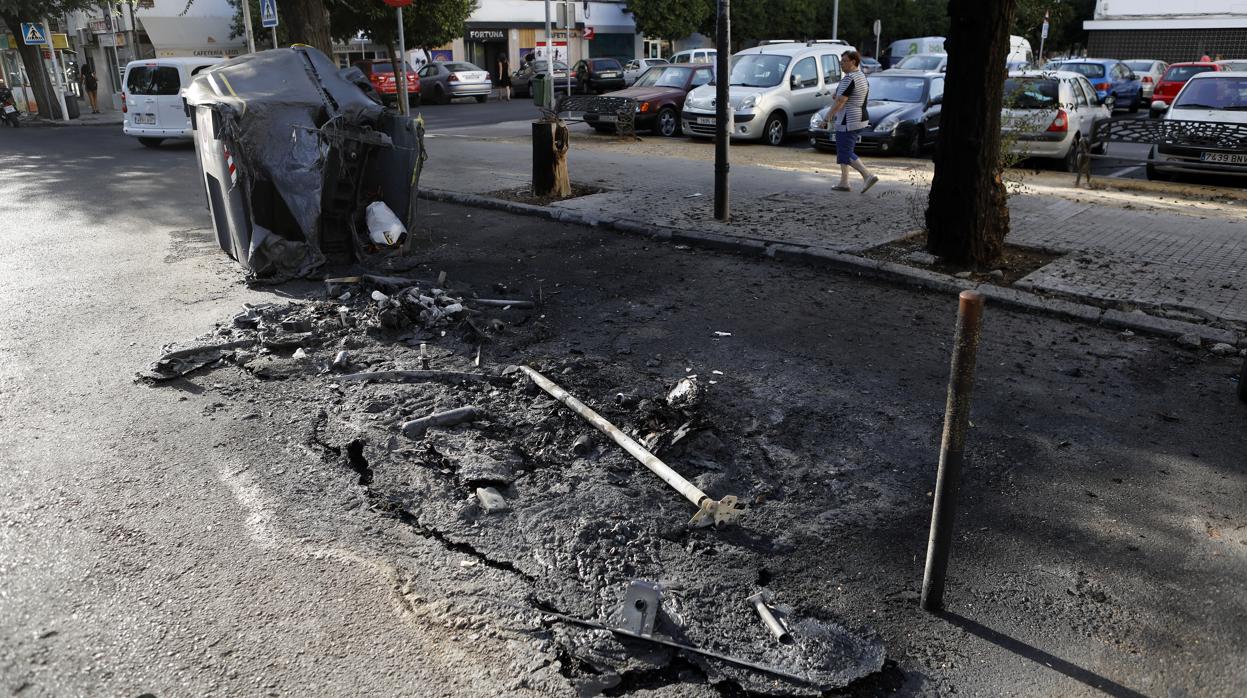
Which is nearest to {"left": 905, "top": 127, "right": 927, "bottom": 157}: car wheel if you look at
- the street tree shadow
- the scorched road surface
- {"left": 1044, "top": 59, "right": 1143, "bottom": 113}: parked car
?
the scorched road surface

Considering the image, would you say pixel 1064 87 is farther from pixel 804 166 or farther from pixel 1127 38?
pixel 1127 38

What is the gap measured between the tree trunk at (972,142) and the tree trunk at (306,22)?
41.2ft

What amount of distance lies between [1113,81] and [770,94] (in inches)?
654

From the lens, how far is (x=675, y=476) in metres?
4.21

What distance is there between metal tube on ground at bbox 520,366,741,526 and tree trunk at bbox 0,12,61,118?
108 ft

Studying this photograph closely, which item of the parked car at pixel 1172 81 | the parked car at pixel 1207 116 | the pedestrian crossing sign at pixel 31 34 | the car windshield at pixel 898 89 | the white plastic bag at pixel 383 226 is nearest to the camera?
the white plastic bag at pixel 383 226

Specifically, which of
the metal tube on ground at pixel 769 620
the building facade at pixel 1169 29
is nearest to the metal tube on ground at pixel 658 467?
the metal tube on ground at pixel 769 620

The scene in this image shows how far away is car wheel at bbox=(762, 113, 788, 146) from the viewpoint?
60.8 feet

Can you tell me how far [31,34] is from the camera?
29.1 m

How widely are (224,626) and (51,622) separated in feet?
2.11

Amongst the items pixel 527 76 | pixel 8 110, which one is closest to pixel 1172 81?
pixel 527 76

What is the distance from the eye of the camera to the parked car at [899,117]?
16109mm

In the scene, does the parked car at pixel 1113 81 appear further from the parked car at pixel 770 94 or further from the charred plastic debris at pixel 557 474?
the charred plastic debris at pixel 557 474

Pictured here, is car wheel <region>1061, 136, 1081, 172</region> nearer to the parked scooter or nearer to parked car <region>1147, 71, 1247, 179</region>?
parked car <region>1147, 71, 1247, 179</region>
